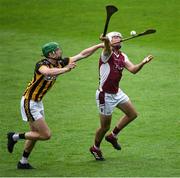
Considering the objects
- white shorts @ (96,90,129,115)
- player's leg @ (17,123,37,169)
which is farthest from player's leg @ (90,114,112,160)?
player's leg @ (17,123,37,169)

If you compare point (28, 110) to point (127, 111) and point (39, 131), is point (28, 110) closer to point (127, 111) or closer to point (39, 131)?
point (39, 131)

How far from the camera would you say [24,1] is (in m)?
31.1

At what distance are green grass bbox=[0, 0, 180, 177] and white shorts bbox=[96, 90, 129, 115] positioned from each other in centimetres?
100

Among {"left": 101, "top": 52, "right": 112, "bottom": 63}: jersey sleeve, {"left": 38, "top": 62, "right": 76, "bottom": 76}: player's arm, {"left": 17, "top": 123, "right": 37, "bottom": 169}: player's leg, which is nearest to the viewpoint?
{"left": 38, "top": 62, "right": 76, "bottom": 76}: player's arm

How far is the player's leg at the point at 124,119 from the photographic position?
14492 millimetres

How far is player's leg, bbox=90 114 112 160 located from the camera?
563 inches

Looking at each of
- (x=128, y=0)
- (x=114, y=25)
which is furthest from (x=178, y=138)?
(x=128, y=0)

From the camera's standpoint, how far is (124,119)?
14.7 metres

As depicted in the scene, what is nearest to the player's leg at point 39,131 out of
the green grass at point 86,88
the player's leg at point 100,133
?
the green grass at point 86,88

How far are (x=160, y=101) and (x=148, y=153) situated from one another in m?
4.46

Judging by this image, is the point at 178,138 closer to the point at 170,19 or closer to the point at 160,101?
the point at 160,101

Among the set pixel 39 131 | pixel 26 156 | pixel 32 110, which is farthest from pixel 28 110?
pixel 26 156

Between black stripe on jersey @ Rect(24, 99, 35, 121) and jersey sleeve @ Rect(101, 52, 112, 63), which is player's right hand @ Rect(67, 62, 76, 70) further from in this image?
black stripe on jersey @ Rect(24, 99, 35, 121)

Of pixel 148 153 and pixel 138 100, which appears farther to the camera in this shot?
pixel 138 100
